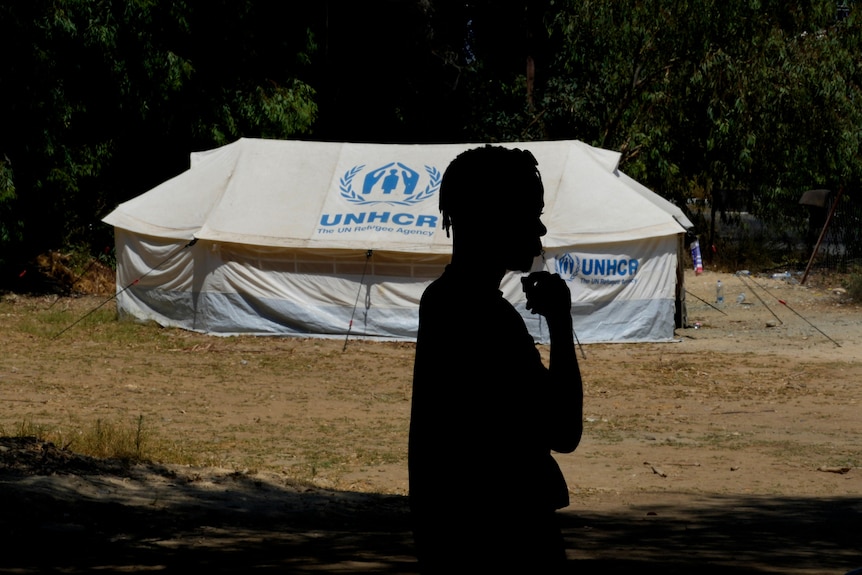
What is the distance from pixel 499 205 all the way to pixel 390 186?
1507 centimetres

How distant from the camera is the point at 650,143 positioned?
22.1 metres

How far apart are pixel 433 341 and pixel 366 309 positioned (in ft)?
48.6

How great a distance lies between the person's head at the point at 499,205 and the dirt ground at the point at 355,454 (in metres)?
1.51

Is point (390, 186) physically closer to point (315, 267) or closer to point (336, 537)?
point (315, 267)

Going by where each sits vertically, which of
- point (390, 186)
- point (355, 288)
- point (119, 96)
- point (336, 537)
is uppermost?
point (336, 537)

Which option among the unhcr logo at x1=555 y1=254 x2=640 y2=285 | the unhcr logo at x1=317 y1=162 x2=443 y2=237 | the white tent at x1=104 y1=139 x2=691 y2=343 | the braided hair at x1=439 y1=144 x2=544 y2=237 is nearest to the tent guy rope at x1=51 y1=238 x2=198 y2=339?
the white tent at x1=104 y1=139 x2=691 y2=343

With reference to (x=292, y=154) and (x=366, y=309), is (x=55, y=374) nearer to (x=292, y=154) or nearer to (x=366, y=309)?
(x=366, y=309)

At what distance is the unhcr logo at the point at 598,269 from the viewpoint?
53.8 feet

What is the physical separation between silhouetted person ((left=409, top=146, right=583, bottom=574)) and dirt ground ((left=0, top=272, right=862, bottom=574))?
54.9 inches

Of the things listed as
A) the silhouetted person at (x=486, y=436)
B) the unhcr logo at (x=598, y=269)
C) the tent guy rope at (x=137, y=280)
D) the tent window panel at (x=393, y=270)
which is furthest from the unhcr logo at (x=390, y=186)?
the silhouetted person at (x=486, y=436)

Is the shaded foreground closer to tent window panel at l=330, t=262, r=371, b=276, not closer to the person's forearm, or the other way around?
the person's forearm

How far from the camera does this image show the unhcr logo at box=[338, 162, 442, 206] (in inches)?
669

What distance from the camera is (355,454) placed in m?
9.47

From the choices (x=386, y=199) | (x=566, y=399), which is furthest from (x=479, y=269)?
(x=386, y=199)
